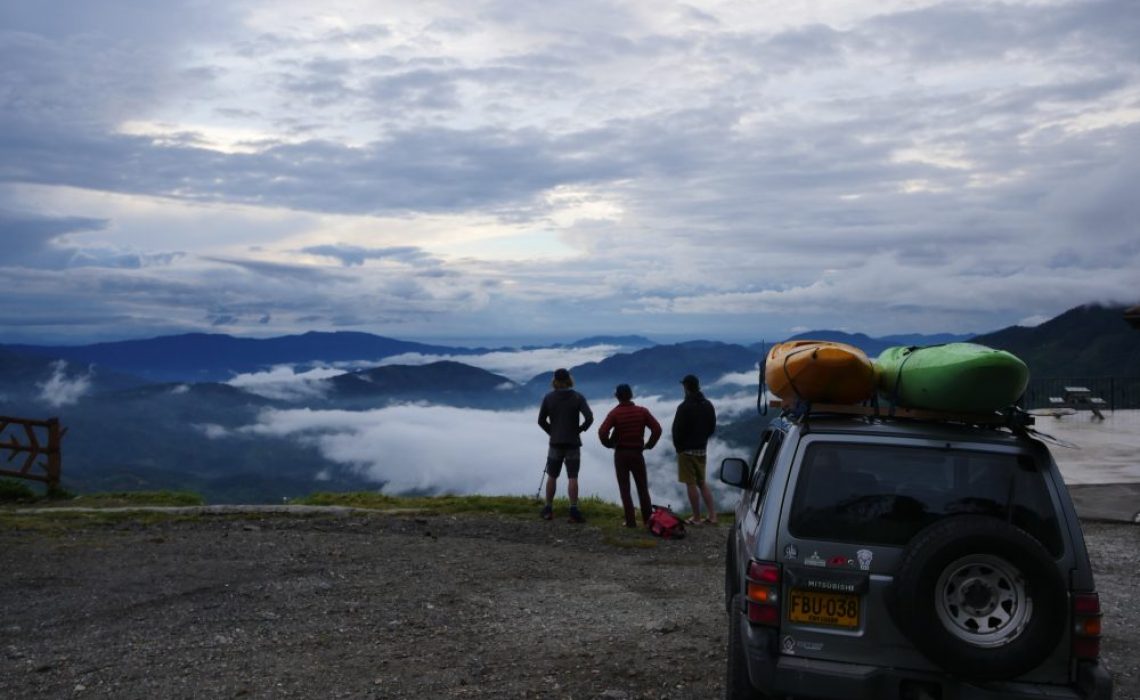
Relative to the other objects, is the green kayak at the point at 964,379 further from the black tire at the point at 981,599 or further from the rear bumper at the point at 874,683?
the rear bumper at the point at 874,683

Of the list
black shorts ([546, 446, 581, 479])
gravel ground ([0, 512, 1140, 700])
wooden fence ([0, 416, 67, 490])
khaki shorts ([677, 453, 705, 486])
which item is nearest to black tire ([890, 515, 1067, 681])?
gravel ground ([0, 512, 1140, 700])

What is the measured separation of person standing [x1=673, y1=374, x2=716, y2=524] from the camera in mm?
13141

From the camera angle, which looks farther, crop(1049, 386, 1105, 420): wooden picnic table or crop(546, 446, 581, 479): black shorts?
crop(1049, 386, 1105, 420): wooden picnic table

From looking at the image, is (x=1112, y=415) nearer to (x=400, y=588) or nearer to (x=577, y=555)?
(x=577, y=555)

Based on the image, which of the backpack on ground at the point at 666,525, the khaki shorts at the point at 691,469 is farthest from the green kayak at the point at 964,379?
the khaki shorts at the point at 691,469

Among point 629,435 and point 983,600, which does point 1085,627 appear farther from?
point 629,435

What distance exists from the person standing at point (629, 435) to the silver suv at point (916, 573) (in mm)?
7617

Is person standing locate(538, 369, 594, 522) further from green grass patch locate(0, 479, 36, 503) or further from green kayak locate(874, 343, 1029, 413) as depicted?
green grass patch locate(0, 479, 36, 503)

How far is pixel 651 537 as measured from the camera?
13031mm

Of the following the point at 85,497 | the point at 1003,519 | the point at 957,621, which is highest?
the point at 1003,519

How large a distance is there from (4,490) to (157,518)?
19.6 feet

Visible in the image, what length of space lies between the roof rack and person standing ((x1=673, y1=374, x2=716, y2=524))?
22.4 feet

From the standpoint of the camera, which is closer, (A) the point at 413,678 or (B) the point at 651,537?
(A) the point at 413,678

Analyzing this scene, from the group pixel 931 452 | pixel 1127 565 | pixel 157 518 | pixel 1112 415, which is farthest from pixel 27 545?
pixel 1112 415
